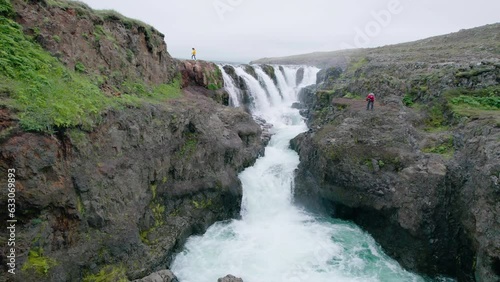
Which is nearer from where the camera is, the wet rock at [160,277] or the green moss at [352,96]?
the wet rock at [160,277]

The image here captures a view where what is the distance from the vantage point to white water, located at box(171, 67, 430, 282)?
1245 cm

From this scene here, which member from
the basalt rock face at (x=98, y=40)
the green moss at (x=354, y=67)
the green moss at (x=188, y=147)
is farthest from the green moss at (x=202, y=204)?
the green moss at (x=354, y=67)

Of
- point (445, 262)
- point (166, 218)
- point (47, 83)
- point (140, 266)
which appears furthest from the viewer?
point (166, 218)

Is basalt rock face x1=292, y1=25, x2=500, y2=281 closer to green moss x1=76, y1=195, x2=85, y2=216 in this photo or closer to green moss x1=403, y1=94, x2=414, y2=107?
green moss x1=403, y1=94, x2=414, y2=107

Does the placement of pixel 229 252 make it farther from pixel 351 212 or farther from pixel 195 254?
pixel 351 212

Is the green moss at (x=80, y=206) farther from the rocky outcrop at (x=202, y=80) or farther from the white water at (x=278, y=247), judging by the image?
the rocky outcrop at (x=202, y=80)

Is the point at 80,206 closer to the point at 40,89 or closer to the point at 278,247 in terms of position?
the point at 40,89

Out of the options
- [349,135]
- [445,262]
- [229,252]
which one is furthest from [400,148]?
[229,252]

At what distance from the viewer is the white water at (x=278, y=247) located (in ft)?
40.9

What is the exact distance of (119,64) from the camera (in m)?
15.3

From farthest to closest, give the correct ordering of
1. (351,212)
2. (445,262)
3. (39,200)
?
(351,212), (445,262), (39,200)

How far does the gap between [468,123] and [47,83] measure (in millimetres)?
16948

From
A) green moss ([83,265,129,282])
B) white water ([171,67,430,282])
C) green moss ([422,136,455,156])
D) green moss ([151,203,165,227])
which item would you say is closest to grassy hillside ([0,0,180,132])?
green moss ([151,203,165,227])

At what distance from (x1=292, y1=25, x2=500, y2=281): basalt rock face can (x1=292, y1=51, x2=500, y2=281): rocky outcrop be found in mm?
38
